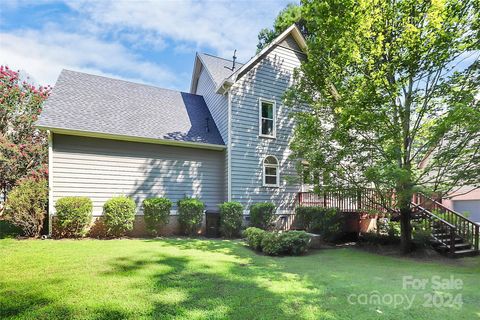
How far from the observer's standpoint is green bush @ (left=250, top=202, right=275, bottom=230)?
446 inches

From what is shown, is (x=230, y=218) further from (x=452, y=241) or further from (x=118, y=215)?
(x=452, y=241)

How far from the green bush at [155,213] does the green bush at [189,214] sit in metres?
0.64

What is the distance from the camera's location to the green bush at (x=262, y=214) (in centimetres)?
1133

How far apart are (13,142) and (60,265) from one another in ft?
33.6

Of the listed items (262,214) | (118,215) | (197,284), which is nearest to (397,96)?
(262,214)

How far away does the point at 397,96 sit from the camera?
869 centimetres

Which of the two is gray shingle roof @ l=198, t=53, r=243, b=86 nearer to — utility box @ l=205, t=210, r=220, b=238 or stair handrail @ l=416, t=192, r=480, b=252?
utility box @ l=205, t=210, r=220, b=238

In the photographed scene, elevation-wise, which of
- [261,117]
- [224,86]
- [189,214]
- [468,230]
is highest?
[224,86]

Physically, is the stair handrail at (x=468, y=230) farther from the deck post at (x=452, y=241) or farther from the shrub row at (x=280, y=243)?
the shrub row at (x=280, y=243)

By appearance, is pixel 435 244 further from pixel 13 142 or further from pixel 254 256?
pixel 13 142

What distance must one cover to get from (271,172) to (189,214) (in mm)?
4443

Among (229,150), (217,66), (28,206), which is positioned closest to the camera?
(28,206)

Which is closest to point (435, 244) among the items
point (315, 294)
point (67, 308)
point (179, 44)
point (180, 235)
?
point (315, 294)

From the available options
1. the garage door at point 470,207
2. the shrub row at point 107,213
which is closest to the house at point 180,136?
the shrub row at point 107,213
